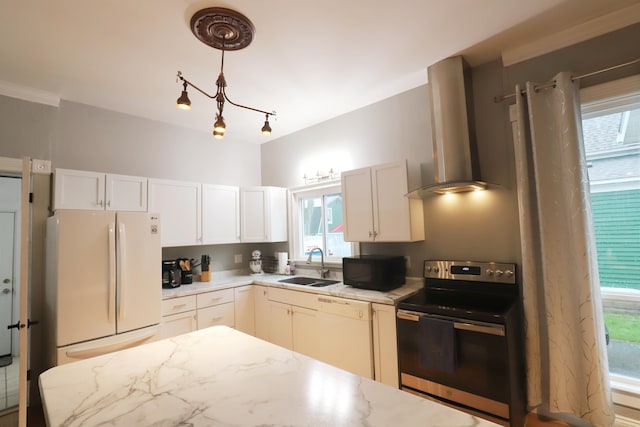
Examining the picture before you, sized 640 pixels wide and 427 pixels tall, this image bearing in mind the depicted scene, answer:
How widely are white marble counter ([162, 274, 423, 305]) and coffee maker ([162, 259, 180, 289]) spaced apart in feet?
0.25

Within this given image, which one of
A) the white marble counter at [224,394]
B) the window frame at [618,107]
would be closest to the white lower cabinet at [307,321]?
the white marble counter at [224,394]

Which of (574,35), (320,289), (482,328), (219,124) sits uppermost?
(574,35)

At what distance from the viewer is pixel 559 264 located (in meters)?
1.99

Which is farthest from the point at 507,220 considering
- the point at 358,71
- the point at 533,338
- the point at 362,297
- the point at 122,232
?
the point at 122,232

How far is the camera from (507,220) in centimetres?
233

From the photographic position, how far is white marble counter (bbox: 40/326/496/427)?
83 cm

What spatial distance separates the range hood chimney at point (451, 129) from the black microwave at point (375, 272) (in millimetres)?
695

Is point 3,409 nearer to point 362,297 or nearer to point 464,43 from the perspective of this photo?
point 362,297

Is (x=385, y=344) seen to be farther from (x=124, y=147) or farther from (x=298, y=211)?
(x=124, y=147)

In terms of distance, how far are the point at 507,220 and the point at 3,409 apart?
4.36 m

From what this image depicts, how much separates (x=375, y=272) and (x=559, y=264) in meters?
1.27

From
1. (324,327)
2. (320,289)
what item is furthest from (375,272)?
(324,327)

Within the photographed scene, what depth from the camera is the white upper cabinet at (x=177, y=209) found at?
10.1 feet

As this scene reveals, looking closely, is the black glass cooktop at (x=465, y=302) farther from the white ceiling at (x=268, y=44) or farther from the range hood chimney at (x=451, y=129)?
the white ceiling at (x=268, y=44)
